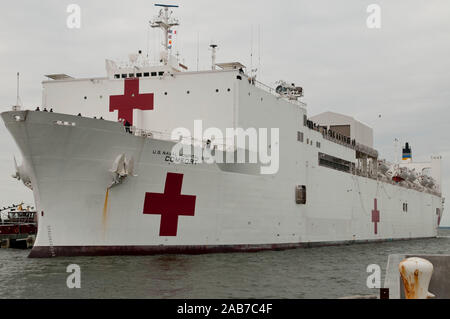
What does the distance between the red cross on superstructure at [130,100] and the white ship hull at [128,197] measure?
3.22 metres

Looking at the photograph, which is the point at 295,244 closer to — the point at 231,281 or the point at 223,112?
the point at 223,112

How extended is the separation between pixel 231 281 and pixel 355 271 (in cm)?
417

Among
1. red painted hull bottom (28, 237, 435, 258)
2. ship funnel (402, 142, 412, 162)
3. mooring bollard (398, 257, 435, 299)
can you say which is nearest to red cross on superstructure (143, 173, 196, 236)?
red painted hull bottom (28, 237, 435, 258)

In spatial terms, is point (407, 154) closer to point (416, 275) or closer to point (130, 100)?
point (130, 100)

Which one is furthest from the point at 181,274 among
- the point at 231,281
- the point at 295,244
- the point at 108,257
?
the point at 295,244

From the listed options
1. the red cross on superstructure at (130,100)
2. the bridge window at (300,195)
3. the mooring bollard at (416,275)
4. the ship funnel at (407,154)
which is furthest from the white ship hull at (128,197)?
the ship funnel at (407,154)

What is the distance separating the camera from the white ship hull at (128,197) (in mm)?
12297

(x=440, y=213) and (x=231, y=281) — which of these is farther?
(x=440, y=213)

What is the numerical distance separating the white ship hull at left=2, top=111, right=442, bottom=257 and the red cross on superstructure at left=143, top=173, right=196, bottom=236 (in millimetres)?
37

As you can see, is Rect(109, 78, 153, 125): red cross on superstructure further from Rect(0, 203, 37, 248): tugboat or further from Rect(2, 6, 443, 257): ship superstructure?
Rect(0, 203, 37, 248): tugboat

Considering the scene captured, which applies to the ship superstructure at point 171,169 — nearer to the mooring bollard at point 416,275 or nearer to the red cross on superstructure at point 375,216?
the red cross on superstructure at point 375,216
